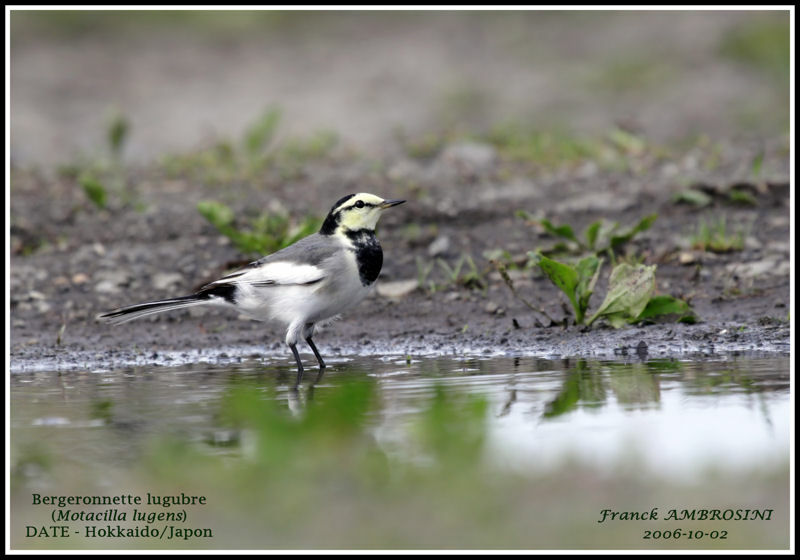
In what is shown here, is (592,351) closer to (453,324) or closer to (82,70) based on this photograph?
(453,324)

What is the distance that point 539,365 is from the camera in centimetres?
627

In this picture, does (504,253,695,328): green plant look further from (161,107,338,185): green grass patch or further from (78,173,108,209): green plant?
(161,107,338,185): green grass patch

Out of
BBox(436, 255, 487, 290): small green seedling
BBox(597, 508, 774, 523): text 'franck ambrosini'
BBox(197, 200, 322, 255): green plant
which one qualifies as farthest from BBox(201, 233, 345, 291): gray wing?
BBox(597, 508, 774, 523): text 'franck ambrosini'

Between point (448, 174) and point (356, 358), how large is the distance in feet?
15.2

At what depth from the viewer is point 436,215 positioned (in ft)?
31.4

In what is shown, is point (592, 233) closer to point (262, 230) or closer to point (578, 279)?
point (578, 279)

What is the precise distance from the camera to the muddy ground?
735 cm

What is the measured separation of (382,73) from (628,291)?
34.5 ft

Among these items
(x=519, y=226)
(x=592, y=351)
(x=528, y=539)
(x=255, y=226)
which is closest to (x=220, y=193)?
(x=255, y=226)

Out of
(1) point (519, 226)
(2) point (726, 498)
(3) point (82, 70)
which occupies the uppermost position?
(3) point (82, 70)

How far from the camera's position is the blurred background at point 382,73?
582 inches

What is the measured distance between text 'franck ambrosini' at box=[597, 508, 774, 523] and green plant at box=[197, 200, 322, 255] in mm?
5117

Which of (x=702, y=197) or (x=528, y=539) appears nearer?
(x=528, y=539)

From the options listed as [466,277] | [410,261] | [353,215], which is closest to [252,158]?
[410,261]
